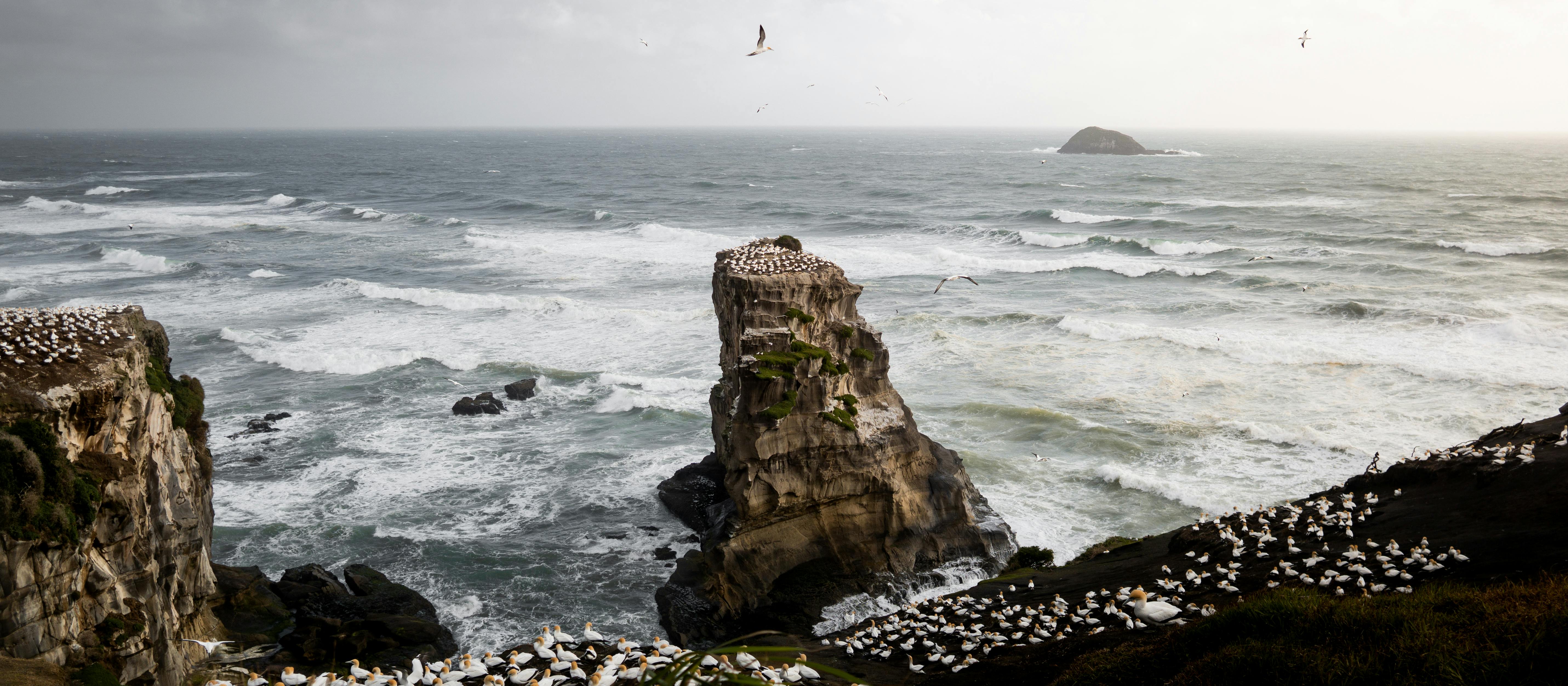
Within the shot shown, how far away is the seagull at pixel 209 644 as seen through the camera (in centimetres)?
1302

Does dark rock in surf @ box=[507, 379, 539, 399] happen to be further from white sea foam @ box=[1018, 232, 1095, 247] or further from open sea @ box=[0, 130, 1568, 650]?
white sea foam @ box=[1018, 232, 1095, 247]

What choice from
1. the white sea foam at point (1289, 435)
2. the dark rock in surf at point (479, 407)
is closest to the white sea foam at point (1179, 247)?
the white sea foam at point (1289, 435)

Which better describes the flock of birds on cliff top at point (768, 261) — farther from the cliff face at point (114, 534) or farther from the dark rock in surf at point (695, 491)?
the cliff face at point (114, 534)

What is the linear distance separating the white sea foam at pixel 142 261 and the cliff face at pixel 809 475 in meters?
47.5

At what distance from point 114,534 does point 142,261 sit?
51.2 m

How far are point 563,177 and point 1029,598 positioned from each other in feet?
349

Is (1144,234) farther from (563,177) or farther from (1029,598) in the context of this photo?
(563,177)

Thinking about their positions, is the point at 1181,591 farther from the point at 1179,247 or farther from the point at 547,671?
the point at 1179,247

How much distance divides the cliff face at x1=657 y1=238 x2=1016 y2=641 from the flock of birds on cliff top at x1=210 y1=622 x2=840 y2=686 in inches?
233

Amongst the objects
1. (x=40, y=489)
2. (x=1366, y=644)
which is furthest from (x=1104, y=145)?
(x=40, y=489)

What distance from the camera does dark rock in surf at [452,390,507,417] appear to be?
28.9 meters

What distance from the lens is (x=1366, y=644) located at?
8.84 meters

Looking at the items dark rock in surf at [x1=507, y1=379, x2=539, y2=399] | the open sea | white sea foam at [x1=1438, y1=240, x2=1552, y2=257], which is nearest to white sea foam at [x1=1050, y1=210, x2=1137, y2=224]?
the open sea

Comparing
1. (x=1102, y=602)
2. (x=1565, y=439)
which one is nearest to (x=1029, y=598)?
(x=1102, y=602)
